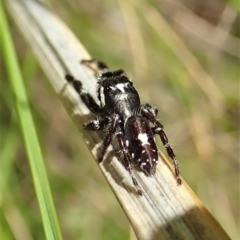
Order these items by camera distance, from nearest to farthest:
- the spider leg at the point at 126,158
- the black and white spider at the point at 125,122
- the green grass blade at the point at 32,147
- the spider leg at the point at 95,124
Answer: the green grass blade at the point at 32,147
the spider leg at the point at 126,158
the black and white spider at the point at 125,122
the spider leg at the point at 95,124

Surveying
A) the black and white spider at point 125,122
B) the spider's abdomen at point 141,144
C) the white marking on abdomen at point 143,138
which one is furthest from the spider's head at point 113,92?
the white marking on abdomen at point 143,138

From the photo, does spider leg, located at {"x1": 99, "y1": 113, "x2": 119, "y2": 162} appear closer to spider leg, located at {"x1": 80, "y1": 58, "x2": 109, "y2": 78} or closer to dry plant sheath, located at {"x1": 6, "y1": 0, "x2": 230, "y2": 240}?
dry plant sheath, located at {"x1": 6, "y1": 0, "x2": 230, "y2": 240}

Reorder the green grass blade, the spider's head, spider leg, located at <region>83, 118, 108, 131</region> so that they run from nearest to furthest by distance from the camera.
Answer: the green grass blade < spider leg, located at <region>83, 118, 108, 131</region> < the spider's head

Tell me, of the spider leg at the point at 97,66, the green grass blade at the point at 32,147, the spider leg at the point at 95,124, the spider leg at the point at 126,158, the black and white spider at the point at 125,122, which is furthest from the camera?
the spider leg at the point at 97,66

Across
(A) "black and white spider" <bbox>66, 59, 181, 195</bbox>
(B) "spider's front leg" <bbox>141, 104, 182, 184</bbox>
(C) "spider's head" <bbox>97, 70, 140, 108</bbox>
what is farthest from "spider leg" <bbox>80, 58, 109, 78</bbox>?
(B) "spider's front leg" <bbox>141, 104, 182, 184</bbox>

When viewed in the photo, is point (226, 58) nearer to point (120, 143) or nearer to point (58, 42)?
point (58, 42)

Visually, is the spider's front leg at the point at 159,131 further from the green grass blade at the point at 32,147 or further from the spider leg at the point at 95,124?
the green grass blade at the point at 32,147

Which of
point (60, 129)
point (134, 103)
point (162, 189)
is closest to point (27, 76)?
point (60, 129)
